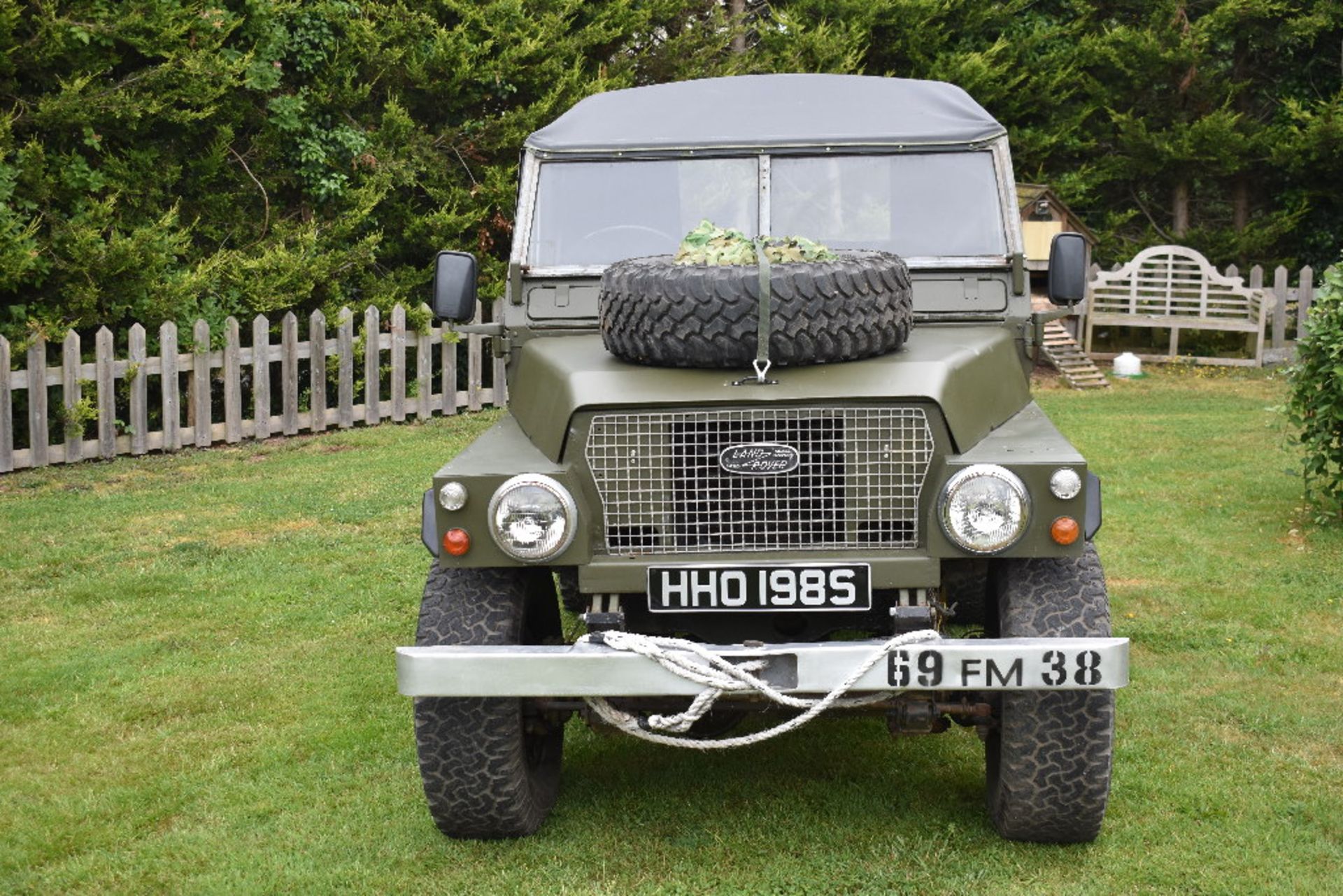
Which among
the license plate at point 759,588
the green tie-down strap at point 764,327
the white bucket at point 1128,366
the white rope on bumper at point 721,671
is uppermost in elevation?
the green tie-down strap at point 764,327

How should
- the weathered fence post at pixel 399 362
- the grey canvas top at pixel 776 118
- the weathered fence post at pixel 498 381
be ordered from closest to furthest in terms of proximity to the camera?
the grey canvas top at pixel 776 118 < the weathered fence post at pixel 399 362 < the weathered fence post at pixel 498 381

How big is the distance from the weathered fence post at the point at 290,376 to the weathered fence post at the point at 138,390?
53.5 inches

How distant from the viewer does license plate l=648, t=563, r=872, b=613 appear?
4223 millimetres

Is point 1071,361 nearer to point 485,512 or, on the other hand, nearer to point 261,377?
point 261,377

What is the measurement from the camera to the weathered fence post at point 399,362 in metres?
14.3

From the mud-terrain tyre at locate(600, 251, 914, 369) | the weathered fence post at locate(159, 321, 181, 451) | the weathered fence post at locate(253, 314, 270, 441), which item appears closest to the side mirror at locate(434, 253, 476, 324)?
the mud-terrain tyre at locate(600, 251, 914, 369)

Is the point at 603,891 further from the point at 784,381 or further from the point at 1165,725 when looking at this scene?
the point at 1165,725

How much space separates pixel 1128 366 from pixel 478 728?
15.3m

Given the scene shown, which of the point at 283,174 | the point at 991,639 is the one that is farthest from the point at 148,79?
the point at 991,639

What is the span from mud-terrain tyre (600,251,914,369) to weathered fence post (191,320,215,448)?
28.5 feet

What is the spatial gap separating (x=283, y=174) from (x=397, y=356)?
2065mm

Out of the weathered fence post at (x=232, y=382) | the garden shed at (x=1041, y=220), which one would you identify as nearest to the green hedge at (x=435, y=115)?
the weathered fence post at (x=232, y=382)

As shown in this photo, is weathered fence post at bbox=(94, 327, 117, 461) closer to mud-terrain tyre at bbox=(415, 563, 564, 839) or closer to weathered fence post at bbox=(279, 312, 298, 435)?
weathered fence post at bbox=(279, 312, 298, 435)

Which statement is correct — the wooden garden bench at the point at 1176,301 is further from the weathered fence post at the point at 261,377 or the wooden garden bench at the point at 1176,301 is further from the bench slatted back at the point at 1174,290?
the weathered fence post at the point at 261,377
